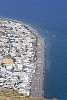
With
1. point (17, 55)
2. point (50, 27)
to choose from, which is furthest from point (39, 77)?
point (50, 27)

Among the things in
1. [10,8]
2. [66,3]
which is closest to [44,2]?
[66,3]

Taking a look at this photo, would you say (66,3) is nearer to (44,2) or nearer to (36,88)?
(44,2)

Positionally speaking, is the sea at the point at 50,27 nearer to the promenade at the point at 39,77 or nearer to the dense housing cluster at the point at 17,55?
the promenade at the point at 39,77

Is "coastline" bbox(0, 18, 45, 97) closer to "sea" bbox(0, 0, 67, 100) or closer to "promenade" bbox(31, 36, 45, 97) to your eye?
"promenade" bbox(31, 36, 45, 97)

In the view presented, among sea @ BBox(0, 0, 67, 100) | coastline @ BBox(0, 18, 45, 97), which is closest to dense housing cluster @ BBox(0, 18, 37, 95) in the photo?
coastline @ BBox(0, 18, 45, 97)

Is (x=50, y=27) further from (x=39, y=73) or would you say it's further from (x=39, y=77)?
(x=39, y=77)
